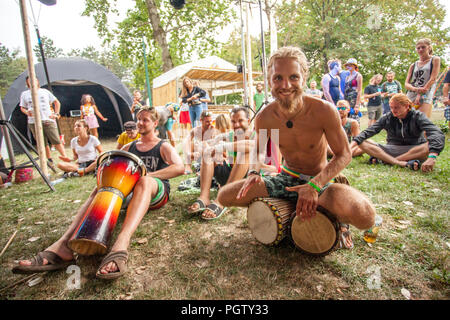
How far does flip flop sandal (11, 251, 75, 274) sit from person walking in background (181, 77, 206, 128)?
539 centimetres

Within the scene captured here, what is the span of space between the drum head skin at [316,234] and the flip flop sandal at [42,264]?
181 centimetres

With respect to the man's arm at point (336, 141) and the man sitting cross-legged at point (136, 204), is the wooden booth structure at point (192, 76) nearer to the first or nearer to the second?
the man sitting cross-legged at point (136, 204)

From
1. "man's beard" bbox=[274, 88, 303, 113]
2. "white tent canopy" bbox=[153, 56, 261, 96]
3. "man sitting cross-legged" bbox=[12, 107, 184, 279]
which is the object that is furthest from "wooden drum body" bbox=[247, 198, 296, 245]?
"white tent canopy" bbox=[153, 56, 261, 96]

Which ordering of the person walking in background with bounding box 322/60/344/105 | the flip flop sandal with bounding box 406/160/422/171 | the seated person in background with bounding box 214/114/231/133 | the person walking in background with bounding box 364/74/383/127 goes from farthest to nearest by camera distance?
the person walking in background with bounding box 364/74/383/127 < the person walking in background with bounding box 322/60/344/105 < the seated person in background with bounding box 214/114/231/133 < the flip flop sandal with bounding box 406/160/422/171

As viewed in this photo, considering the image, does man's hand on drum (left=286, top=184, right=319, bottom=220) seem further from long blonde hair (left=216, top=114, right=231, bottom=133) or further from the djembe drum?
long blonde hair (left=216, top=114, right=231, bottom=133)

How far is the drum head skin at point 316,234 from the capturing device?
62.3 inches

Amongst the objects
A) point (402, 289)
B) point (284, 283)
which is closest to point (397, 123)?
point (402, 289)

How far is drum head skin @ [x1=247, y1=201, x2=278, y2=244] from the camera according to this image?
177 cm

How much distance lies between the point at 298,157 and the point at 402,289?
1120mm

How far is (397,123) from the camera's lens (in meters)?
4.16

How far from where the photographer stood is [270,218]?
5.82ft

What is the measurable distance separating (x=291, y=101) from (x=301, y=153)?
0.45 metres

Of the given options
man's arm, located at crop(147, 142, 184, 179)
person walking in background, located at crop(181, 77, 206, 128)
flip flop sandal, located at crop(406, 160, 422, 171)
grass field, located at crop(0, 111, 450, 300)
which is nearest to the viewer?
grass field, located at crop(0, 111, 450, 300)
